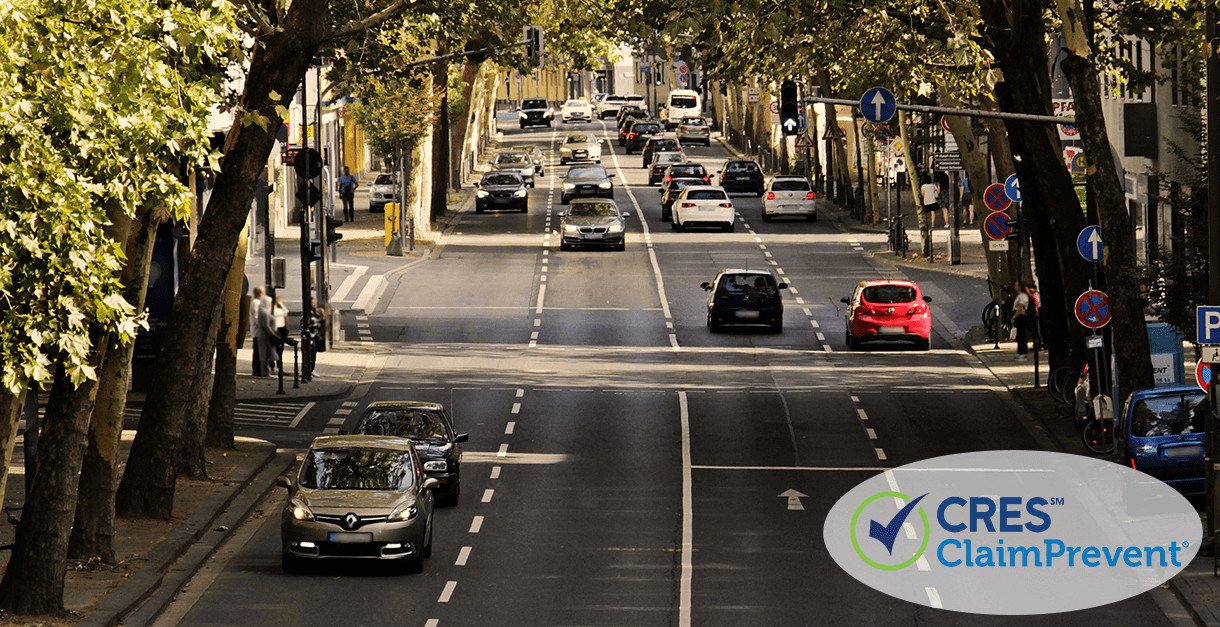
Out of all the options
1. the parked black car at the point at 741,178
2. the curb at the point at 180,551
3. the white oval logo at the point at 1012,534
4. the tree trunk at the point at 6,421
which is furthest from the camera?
the parked black car at the point at 741,178

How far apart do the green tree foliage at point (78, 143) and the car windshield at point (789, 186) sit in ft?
189

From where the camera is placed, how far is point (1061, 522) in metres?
24.4

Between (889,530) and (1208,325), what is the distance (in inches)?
178

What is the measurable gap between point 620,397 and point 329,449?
44.8 feet

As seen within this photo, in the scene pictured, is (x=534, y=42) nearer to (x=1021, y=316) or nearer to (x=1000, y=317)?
(x=1021, y=316)

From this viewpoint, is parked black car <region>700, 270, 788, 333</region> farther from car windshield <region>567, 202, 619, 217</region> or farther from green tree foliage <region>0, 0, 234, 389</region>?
green tree foliage <region>0, 0, 234, 389</region>

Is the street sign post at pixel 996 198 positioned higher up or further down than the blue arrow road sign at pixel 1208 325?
higher up

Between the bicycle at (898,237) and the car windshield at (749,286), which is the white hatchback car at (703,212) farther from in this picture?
the car windshield at (749,286)

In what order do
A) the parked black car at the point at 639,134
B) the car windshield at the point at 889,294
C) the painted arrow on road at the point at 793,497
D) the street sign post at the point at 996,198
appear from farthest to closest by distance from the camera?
the parked black car at the point at 639,134 → the car windshield at the point at 889,294 → the street sign post at the point at 996,198 → the painted arrow on road at the point at 793,497

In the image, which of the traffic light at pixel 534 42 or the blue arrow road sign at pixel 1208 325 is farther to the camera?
the traffic light at pixel 534 42

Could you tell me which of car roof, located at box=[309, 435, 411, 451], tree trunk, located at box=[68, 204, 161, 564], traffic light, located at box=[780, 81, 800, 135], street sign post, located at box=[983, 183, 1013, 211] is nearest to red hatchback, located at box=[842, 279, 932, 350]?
street sign post, located at box=[983, 183, 1013, 211]

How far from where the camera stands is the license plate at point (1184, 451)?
985 inches

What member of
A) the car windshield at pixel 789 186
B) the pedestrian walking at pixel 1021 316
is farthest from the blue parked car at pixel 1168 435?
the car windshield at pixel 789 186

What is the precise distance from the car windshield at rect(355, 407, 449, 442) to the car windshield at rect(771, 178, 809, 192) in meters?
48.1
